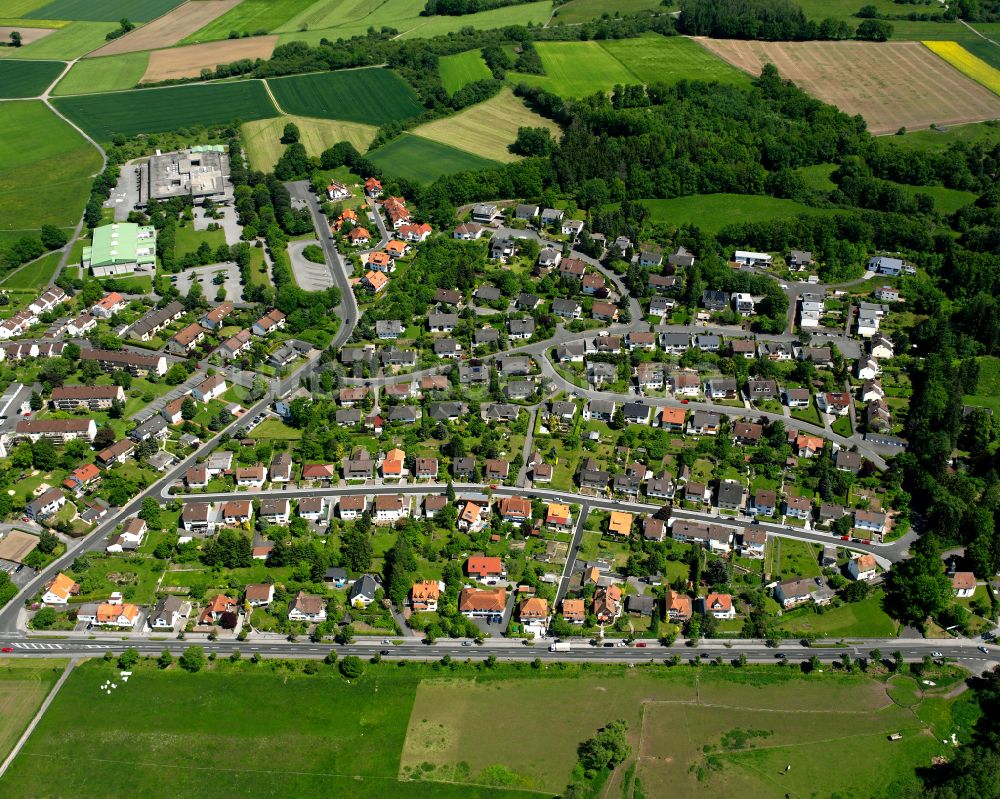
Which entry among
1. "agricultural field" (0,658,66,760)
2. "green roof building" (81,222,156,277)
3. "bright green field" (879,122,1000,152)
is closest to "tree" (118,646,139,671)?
"agricultural field" (0,658,66,760)

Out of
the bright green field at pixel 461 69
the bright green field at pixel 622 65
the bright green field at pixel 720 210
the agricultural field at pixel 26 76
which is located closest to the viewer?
the bright green field at pixel 720 210

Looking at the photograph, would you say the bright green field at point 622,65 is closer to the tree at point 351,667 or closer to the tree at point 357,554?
the tree at point 357,554

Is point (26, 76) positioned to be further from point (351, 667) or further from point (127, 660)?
point (351, 667)

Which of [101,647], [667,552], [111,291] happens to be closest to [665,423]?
[667,552]

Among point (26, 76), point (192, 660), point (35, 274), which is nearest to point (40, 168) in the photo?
point (35, 274)

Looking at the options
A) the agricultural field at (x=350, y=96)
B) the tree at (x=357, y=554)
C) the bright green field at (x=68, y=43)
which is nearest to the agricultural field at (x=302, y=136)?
the agricultural field at (x=350, y=96)

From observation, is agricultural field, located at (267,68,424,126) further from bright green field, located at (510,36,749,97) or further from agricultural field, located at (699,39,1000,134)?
agricultural field, located at (699,39,1000,134)
